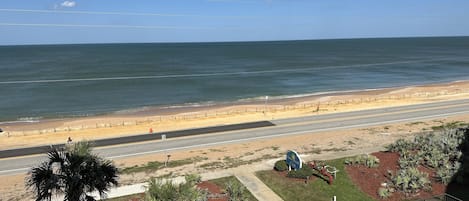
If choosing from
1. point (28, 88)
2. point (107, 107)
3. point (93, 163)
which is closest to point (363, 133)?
point (93, 163)

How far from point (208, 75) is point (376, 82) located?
33.9m

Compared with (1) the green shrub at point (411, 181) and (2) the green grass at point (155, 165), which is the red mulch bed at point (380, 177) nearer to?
(1) the green shrub at point (411, 181)

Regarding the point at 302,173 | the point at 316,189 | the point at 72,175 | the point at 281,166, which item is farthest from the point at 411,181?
the point at 72,175

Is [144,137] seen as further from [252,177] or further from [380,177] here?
[380,177]

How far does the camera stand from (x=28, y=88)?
68.9m

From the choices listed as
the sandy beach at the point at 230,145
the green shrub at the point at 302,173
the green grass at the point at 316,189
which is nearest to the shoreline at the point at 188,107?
the sandy beach at the point at 230,145

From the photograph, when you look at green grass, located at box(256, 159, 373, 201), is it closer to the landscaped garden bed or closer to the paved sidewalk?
the landscaped garden bed

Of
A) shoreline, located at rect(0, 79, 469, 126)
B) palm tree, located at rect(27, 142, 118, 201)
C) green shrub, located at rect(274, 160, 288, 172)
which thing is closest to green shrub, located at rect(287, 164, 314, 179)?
green shrub, located at rect(274, 160, 288, 172)

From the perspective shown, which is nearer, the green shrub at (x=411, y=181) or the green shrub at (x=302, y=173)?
the green shrub at (x=411, y=181)

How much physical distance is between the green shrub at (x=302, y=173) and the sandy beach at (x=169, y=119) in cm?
1695

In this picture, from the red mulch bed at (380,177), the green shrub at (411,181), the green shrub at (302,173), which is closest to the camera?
the red mulch bed at (380,177)

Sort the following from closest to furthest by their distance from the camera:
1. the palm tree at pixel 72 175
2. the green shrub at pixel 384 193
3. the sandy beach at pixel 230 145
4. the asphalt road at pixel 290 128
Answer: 1. the palm tree at pixel 72 175
2. the green shrub at pixel 384 193
3. the sandy beach at pixel 230 145
4. the asphalt road at pixel 290 128

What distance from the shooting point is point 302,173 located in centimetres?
2069

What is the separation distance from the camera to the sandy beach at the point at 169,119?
35219 millimetres
